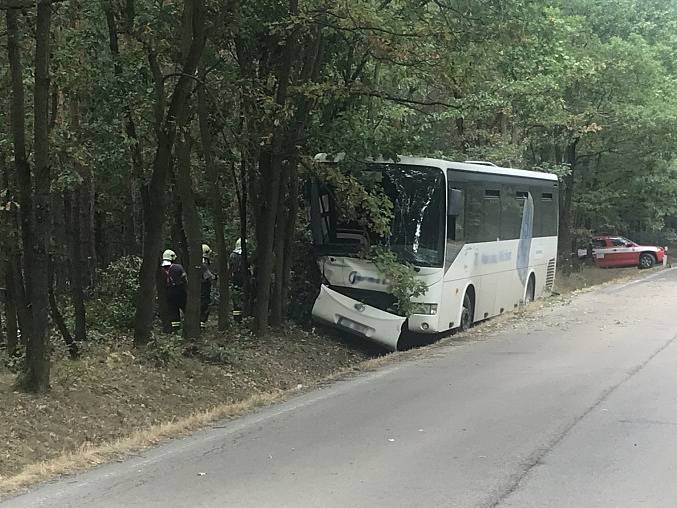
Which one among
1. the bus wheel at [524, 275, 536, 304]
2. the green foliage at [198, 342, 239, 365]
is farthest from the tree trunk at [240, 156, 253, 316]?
the bus wheel at [524, 275, 536, 304]

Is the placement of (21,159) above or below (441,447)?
above

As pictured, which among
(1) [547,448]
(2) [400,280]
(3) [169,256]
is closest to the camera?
(1) [547,448]

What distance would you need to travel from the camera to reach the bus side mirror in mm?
13812

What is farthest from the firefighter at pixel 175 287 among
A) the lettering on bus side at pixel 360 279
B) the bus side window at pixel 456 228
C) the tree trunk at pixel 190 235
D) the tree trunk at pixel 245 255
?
the bus side window at pixel 456 228

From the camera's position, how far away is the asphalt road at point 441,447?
5617mm

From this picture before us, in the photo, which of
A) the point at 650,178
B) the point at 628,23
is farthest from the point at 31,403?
the point at 650,178

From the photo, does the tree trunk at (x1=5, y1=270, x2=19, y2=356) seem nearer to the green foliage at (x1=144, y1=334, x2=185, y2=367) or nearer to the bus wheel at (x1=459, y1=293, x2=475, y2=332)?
the green foliage at (x1=144, y1=334, x2=185, y2=367)

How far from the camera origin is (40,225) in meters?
8.32

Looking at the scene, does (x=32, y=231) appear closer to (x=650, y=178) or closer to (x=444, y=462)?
(x=444, y=462)

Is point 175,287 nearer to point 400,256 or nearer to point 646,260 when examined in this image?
point 400,256

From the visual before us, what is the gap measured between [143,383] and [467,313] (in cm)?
789

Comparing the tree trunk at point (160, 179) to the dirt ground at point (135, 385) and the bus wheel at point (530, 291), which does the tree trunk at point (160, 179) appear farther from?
the bus wheel at point (530, 291)

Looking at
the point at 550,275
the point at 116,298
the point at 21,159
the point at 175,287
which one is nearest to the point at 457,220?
the point at 175,287

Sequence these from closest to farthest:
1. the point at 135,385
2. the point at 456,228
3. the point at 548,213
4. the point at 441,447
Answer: the point at 441,447, the point at 135,385, the point at 456,228, the point at 548,213
